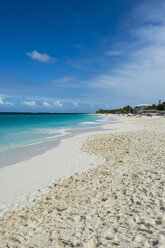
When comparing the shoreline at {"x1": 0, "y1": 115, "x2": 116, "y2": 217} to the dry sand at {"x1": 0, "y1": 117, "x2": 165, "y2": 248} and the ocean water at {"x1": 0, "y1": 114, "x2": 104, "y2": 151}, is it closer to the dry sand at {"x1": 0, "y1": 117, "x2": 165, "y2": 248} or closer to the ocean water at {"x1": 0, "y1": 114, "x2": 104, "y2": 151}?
the dry sand at {"x1": 0, "y1": 117, "x2": 165, "y2": 248}

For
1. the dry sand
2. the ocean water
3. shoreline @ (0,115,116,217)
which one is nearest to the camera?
the dry sand

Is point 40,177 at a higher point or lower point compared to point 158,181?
lower

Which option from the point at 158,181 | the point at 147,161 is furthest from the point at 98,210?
the point at 147,161

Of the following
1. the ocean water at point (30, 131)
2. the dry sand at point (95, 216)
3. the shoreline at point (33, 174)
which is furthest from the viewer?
the ocean water at point (30, 131)

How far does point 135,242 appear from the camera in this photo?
2859 millimetres

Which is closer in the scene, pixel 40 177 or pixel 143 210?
pixel 143 210

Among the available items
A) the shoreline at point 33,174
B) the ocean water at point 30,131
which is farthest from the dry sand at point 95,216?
the ocean water at point 30,131

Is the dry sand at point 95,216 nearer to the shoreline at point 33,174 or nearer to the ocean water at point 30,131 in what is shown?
the shoreline at point 33,174

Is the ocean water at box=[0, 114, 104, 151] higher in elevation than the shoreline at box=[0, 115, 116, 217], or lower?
higher

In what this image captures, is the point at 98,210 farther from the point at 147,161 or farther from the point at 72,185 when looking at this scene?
the point at 147,161

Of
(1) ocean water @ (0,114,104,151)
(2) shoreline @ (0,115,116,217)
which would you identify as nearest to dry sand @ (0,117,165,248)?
(2) shoreline @ (0,115,116,217)

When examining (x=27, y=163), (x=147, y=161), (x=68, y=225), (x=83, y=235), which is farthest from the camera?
(x=27, y=163)

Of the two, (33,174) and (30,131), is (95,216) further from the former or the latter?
(30,131)

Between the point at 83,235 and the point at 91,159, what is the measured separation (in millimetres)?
6015
